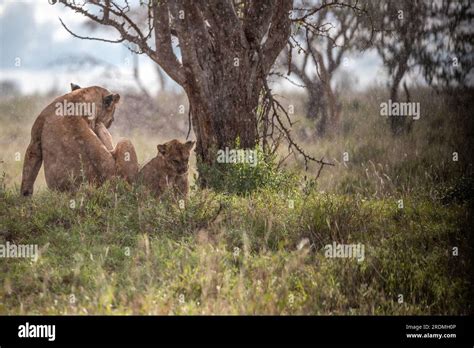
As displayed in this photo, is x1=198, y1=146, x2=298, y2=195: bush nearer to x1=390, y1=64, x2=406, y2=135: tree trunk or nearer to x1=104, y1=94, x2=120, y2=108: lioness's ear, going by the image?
x1=104, y1=94, x2=120, y2=108: lioness's ear

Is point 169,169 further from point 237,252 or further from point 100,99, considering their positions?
point 237,252

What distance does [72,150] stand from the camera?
9.45 m

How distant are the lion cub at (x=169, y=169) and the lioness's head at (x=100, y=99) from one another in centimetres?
98

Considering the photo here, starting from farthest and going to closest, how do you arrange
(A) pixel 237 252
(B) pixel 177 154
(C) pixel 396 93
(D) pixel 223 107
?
(C) pixel 396 93 < (D) pixel 223 107 < (B) pixel 177 154 < (A) pixel 237 252

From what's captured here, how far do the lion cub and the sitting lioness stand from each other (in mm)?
266

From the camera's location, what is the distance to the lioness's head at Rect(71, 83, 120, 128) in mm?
9750

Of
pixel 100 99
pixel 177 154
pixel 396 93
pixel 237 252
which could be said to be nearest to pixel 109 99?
pixel 100 99

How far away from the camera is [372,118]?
20828 mm

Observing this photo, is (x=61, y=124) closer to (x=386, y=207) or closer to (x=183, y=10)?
(x=183, y=10)

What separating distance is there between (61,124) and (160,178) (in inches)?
55.4

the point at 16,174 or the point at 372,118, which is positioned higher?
the point at 372,118

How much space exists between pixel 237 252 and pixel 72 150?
310cm
